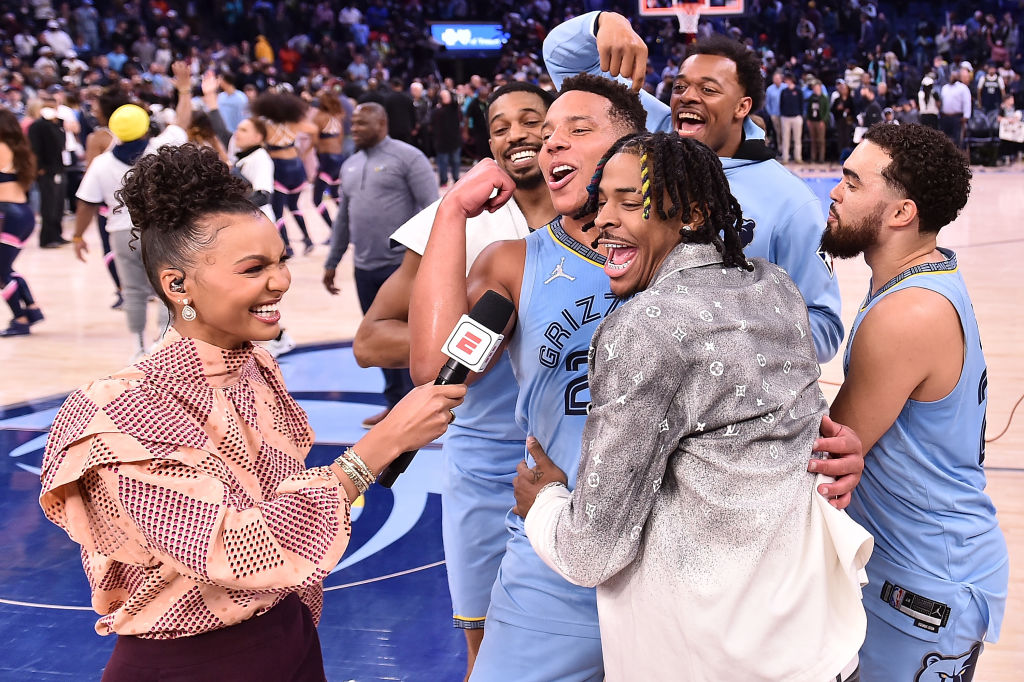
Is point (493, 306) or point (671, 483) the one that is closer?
point (671, 483)

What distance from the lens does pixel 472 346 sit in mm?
1974

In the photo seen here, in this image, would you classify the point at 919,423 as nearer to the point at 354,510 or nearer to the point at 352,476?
the point at 352,476

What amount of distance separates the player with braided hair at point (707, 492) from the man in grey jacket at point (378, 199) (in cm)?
453

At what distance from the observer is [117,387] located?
1.76 meters

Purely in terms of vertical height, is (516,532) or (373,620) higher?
(516,532)

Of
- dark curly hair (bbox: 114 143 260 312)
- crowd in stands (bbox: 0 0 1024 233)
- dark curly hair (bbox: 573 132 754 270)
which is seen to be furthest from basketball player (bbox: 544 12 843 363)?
crowd in stands (bbox: 0 0 1024 233)

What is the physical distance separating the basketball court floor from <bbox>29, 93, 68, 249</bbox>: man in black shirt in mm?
2825

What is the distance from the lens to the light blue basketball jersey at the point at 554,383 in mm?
2143

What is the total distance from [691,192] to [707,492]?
1.78ft

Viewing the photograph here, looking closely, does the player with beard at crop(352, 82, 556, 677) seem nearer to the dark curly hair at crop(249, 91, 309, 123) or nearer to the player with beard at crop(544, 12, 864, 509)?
the player with beard at crop(544, 12, 864, 509)

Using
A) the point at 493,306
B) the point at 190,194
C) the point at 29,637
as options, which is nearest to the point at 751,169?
the point at 493,306

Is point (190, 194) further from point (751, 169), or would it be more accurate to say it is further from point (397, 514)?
point (397, 514)

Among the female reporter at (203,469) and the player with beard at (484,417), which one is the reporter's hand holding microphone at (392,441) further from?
the player with beard at (484,417)

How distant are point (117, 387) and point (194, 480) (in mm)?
209
